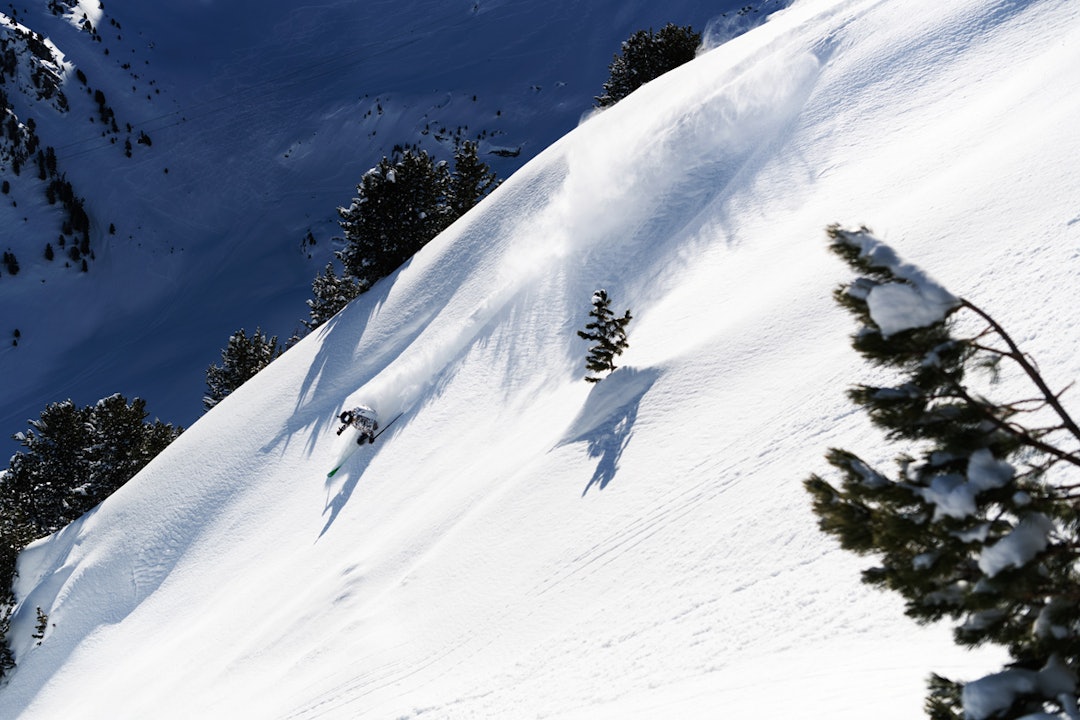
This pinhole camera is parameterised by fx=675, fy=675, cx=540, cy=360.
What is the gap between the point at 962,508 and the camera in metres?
3.94

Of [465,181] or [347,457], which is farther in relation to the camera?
[465,181]

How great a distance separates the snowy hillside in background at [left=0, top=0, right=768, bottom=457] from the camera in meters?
70.8

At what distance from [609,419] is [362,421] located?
12.6 m

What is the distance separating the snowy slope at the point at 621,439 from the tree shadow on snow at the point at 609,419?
0.33ft

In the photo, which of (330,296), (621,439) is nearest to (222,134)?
(330,296)

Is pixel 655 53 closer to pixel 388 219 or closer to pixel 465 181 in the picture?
pixel 465 181

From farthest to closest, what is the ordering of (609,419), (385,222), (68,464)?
(385,222) < (68,464) < (609,419)

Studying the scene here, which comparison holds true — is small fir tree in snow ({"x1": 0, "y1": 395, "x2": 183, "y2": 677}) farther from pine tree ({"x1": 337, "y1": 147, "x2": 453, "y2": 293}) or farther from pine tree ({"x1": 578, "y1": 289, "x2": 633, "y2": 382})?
pine tree ({"x1": 578, "y1": 289, "x2": 633, "y2": 382})

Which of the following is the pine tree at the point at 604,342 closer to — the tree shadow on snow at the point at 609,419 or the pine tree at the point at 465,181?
the tree shadow on snow at the point at 609,419

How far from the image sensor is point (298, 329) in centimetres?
6975

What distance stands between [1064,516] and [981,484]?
892mm

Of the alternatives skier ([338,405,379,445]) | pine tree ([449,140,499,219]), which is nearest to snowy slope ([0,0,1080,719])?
skier ([338,405,379,445])

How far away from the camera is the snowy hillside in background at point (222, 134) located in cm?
7081

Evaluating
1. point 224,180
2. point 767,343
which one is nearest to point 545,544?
point 767,343
